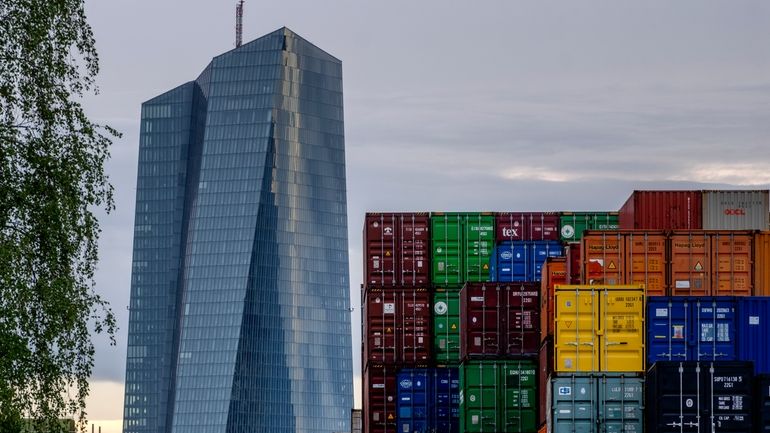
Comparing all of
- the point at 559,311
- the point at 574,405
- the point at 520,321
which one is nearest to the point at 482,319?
the point at 520,321

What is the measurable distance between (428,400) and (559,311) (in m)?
25.7

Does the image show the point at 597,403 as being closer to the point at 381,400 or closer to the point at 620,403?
the point at 620,403

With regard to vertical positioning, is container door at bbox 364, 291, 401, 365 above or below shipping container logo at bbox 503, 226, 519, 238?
below

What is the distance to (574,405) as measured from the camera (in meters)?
59.5

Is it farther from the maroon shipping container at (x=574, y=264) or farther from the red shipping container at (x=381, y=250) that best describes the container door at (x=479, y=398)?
the red shipping container at (x=381, y=250)

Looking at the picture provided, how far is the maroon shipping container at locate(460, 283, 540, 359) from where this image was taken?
7950 centimetres

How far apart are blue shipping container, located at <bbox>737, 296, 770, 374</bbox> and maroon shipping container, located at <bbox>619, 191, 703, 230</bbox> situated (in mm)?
11566

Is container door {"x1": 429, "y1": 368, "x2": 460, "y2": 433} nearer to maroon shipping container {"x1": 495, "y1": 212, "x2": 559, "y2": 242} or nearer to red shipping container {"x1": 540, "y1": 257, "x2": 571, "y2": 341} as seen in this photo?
maroon shipping container {"x1": 495, "y1": 212, "x2": 559, "y2": 242}

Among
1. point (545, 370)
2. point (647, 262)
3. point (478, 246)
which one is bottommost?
point (545, 370)

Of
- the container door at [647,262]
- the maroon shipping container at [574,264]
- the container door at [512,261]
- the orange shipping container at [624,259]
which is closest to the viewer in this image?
the orange shipping container at [624,259]

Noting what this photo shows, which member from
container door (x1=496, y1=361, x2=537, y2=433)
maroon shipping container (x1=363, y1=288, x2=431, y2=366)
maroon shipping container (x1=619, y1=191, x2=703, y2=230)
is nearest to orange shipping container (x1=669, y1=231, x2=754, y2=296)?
maroon shipping container (x1=619, y1=191, x2=703, y2=230)

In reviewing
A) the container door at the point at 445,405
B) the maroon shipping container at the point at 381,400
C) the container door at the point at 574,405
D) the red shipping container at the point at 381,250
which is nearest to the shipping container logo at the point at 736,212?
the container door at the point at 445,405

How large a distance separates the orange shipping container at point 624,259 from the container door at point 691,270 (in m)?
0.42

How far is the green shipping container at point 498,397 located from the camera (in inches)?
3007
